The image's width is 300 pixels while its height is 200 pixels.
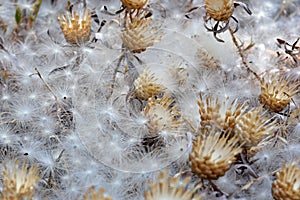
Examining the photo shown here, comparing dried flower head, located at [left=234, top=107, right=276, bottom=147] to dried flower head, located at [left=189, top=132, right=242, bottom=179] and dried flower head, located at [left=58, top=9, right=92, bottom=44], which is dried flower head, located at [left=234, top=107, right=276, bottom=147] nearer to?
dried flower head, located at [left=189, top=132, right=242, bottom=179]

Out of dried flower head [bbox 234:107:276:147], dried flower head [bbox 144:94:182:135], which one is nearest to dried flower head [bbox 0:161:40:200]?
dried flower head [bbox 144:94:182:135]

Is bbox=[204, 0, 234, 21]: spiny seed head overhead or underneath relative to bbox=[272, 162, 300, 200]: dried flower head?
overhead

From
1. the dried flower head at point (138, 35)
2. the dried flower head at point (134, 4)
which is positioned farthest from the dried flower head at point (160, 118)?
the dried flower head at point (134, 4)

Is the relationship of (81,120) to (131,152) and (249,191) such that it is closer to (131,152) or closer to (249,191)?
(131,152)

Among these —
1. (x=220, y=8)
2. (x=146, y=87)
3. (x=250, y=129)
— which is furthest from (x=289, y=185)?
(x=220, y=8)

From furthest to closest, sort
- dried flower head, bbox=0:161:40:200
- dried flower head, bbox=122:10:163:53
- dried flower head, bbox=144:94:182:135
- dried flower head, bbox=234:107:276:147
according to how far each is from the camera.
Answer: dried flower head, bbox=122:10:163:53, dried flower head, bbox=144:94:182:135, dried flower head, bbox=234:107:276:147, dried flower head, bbox=0:161:40:200

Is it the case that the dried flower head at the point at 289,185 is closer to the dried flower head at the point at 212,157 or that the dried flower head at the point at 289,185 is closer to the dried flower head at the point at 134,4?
the dried flower head at the point at 212,157

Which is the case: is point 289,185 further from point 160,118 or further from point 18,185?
point 18,185
